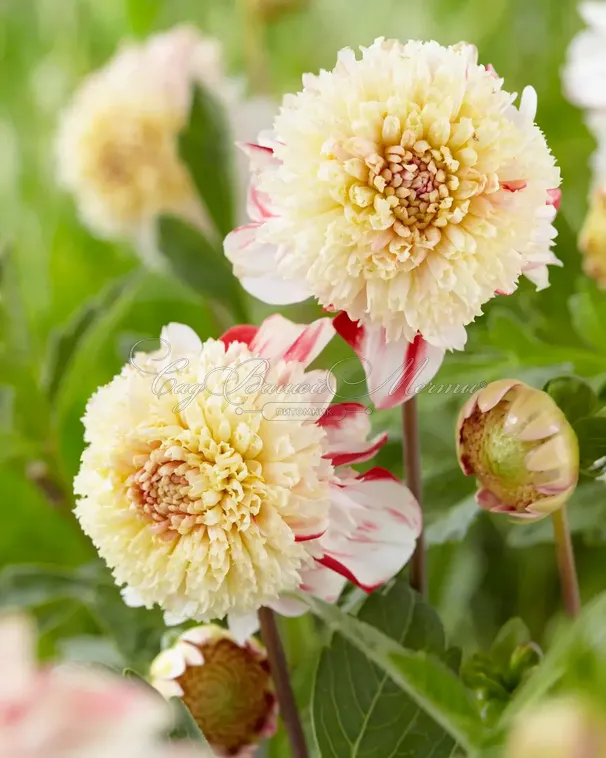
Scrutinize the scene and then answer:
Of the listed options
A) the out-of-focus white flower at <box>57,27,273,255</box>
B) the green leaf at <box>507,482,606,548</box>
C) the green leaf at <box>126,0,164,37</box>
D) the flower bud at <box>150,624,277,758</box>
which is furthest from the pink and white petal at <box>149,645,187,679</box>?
the green leaf at <box>126,0,164,37</box>

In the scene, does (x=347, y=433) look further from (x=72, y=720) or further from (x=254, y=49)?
(x=254, y=49)

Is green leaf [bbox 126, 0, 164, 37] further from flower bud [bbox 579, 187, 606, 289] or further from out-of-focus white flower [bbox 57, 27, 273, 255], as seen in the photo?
flower bud [bbox 579, 187, 606, 289]

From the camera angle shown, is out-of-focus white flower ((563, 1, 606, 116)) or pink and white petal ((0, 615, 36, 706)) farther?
out-of-focus white flower ((563, 1, 606, 116))

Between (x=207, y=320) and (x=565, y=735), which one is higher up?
(x=565, y=735)

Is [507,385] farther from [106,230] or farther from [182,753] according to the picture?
[106,230]

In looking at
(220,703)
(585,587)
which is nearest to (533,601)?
(585,587)

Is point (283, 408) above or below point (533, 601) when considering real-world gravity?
above

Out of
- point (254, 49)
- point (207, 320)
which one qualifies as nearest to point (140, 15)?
point (254, 49)
